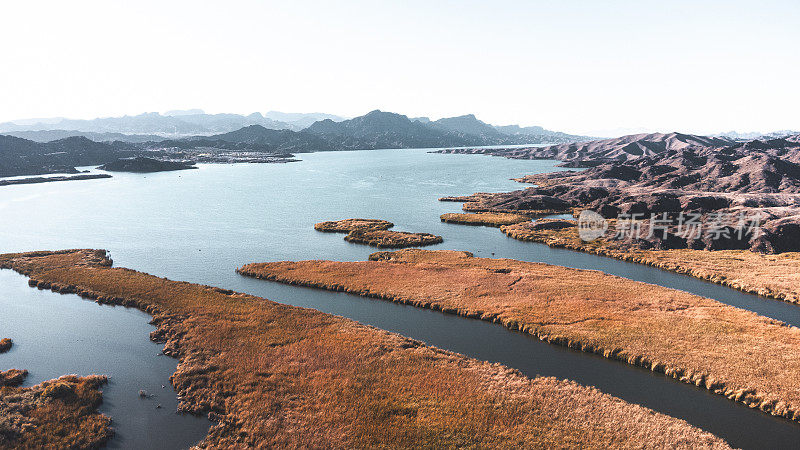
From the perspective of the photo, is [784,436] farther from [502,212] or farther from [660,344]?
[502,212]

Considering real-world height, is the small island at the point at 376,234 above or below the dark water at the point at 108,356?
above

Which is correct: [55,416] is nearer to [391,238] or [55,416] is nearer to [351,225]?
[391,238]

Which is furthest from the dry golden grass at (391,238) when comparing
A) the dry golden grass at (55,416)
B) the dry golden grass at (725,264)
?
the dry golden grass at (55,416)

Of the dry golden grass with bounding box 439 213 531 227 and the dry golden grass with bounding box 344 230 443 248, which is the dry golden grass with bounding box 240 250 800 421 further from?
the dry golden grass with bounding box 439 213 531 227

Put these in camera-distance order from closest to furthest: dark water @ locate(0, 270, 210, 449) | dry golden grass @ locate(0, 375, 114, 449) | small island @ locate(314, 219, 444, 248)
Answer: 1. dry golden grass @ locate(0, 375, 114, 449)
2. dark water @ locate(0, 270, 210, 449)
3. small island @ locate(314, 219, 444, 248)

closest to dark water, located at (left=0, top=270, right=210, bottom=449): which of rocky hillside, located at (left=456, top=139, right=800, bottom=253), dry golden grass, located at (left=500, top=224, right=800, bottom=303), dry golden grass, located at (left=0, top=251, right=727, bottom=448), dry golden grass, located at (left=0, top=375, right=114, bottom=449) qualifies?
dry golden grass, located at (left=0, top=375, right=114, bottom=449)

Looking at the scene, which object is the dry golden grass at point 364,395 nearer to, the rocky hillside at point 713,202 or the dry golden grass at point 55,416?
the dry golden grass at point 55,416

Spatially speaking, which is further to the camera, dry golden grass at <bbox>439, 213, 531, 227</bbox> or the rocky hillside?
dry golden grass at <bbox>439, 213, 531, 227</bbox>

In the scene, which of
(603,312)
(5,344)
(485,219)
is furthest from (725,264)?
(5,344)
